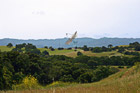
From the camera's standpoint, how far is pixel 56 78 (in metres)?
73.2

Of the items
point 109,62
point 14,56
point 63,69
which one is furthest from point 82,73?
point 109,62

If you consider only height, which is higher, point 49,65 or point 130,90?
point 130,90

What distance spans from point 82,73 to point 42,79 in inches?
518

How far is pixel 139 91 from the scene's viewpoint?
8586mm

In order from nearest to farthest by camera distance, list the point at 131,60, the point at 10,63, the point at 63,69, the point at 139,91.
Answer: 1. the point at 139,91
2. the point at 10,63
3. the point at 63,69
4. the point at 131,60

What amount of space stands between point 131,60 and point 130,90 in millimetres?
101689

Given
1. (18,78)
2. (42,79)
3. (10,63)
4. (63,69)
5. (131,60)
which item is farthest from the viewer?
(131,60)

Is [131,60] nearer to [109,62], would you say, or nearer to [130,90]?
[109,62]

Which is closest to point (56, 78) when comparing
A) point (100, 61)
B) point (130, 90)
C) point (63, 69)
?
point (63, 69)

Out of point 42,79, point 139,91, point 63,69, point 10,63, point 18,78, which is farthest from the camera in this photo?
point 63,69

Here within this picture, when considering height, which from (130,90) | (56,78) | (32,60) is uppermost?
(130,90)

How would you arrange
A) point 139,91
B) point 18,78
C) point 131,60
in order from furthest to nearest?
point 131,60 < point 18,78 < point 139,91

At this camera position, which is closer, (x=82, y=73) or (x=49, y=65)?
(x=82, y=73)

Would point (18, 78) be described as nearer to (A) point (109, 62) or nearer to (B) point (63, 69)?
(B) point (63, 69)
